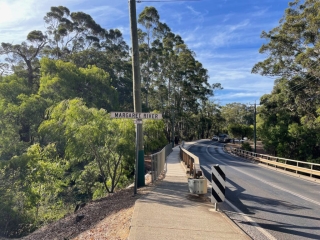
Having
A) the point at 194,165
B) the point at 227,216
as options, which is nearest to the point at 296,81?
the point at 194,165

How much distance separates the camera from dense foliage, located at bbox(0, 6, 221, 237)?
559 inches

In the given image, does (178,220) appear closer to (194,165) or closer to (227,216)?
(227,216)

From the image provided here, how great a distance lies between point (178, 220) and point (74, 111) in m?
9.81

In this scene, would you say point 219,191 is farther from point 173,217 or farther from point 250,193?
point 250,193

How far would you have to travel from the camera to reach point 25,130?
84.3 feet

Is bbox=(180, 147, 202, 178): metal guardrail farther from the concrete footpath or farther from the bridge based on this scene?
the concrete footpath

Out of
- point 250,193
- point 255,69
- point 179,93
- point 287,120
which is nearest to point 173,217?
point 250,193

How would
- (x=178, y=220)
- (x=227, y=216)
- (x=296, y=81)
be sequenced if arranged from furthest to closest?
(x=296, y=81) < (x=227, y=216) < (x=178, y=220)

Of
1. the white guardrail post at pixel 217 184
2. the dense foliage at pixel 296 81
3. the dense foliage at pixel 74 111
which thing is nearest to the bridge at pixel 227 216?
the white guardrail post at pixel 217 184

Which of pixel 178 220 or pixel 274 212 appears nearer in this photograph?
pixel 178 220

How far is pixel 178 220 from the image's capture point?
6453 mm

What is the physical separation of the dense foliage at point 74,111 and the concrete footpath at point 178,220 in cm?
645

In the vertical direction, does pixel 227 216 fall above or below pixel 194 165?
below

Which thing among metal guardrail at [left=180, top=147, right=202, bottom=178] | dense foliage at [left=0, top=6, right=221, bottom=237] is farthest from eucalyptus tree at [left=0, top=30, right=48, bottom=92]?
metal guardrail at [left=180, top=147, right=202, bottom=178]
